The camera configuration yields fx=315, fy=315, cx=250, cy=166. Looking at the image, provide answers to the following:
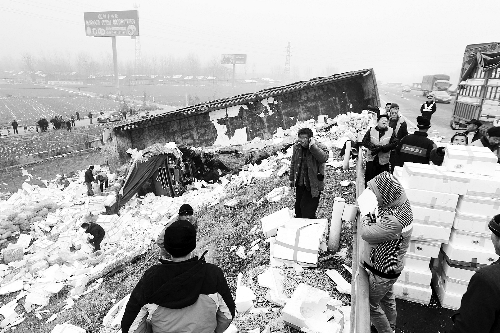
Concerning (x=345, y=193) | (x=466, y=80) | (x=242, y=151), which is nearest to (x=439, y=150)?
(x=345, y=193)

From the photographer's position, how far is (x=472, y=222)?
10.2 feet

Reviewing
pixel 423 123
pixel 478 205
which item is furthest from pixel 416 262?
pixel 423 123

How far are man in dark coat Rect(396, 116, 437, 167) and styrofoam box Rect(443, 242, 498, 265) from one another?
137 centimetres

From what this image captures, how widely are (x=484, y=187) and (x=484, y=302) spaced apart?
6.35 ft

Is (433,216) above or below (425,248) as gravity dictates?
above

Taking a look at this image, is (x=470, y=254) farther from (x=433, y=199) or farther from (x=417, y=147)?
(x=417, y=147)

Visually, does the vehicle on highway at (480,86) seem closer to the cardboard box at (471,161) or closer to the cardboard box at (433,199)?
the cardboard box at (471,161)

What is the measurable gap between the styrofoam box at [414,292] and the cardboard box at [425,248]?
37 centimetres

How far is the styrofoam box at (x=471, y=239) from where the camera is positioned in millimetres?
3119

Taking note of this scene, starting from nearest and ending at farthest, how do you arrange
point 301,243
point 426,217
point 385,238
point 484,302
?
1. point 484,302
2. point 385,238
3. point 426,217
4. point 301,243

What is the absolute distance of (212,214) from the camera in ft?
22.5

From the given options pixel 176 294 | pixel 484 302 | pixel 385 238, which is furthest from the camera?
pixel 385 238

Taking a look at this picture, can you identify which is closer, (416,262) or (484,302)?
(484,302)

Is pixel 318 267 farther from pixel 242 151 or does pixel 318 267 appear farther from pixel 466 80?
pixel 466 80
